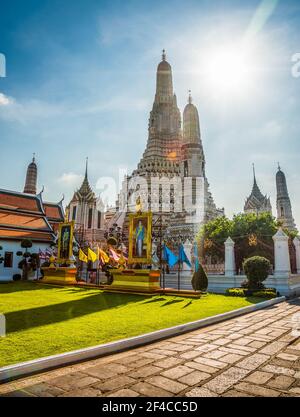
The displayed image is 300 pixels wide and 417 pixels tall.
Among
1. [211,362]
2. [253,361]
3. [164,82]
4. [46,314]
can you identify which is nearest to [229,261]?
[46,314]

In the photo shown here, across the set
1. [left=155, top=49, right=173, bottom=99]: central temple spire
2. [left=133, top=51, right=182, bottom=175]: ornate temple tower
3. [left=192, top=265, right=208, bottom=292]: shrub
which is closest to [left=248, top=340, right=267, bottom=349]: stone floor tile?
[left=192, top=265, right=208, bottom=292]: shrub

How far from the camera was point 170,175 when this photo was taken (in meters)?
56.7

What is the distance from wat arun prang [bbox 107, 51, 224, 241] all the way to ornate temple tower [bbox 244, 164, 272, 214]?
1161 cm

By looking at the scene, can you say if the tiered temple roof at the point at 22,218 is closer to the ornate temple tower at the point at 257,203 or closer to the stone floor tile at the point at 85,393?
the stone floor tile at the point at 85,393

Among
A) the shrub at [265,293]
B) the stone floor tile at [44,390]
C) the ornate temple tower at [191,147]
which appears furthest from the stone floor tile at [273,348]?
the ornate temple tower at [191,147]

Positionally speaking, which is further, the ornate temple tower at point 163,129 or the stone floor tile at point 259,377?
the ornate temple tower at point 163,129

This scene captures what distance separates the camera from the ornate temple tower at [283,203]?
5906 cm

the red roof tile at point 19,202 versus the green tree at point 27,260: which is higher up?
the red roof tile at point 19,202

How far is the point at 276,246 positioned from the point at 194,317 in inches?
427

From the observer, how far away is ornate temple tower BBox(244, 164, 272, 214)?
61731 millimetres

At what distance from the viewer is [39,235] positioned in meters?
25.7

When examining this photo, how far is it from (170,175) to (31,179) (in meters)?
25.2

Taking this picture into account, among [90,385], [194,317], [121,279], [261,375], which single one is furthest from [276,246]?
[90,385]

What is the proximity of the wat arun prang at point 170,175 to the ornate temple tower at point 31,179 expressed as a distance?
636 inches
